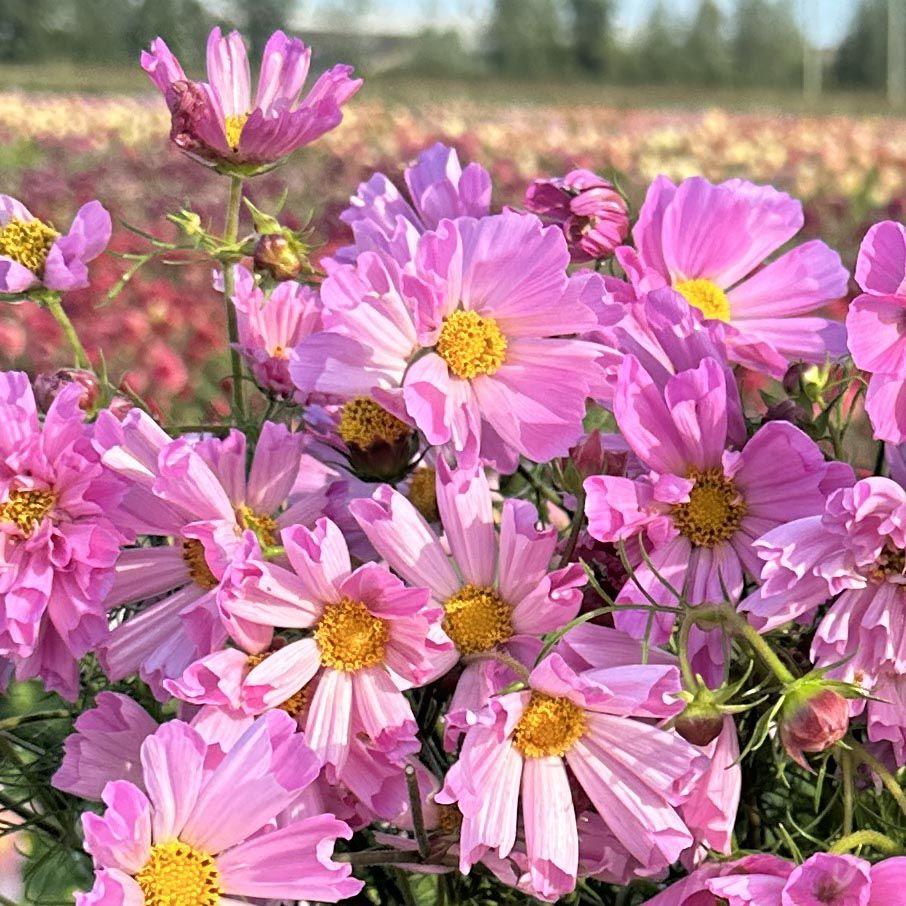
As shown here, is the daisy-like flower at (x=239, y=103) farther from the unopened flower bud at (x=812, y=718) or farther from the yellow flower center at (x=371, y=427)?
the unopened flower bud at (x=812, y=718)

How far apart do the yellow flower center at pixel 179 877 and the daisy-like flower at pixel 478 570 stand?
78mm

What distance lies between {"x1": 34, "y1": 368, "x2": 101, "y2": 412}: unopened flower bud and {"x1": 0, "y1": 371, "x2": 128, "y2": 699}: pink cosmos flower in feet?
0.14

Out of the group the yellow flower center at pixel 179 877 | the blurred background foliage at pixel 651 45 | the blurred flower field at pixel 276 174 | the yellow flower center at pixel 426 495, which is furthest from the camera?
the blurred background foliage at pixel 651 45

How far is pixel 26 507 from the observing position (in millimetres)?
378

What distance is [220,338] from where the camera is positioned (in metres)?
1.93

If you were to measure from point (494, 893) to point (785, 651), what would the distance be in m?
0.13

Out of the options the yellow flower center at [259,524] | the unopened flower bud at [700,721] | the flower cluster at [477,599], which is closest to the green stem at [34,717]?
the flower cluster at [477,599]

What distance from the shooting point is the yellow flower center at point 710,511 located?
38cm

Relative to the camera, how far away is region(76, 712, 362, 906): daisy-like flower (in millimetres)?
319

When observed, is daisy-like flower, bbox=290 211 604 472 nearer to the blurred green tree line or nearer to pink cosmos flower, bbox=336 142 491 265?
pink cosmos flower, bbox=336 142 491 265

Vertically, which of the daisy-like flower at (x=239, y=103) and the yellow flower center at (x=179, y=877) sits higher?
the daisy-like flower at (x=239, y=103)

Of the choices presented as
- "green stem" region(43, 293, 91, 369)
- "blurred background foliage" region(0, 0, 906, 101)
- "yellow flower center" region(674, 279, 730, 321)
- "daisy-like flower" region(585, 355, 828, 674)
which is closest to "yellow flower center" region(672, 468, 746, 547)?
"daisy-like flower" region(585, 355, 828, 674)

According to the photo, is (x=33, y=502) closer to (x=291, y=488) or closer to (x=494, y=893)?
(x=291, y=488)

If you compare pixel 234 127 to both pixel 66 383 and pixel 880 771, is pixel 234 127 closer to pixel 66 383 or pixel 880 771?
pixel 66 383
